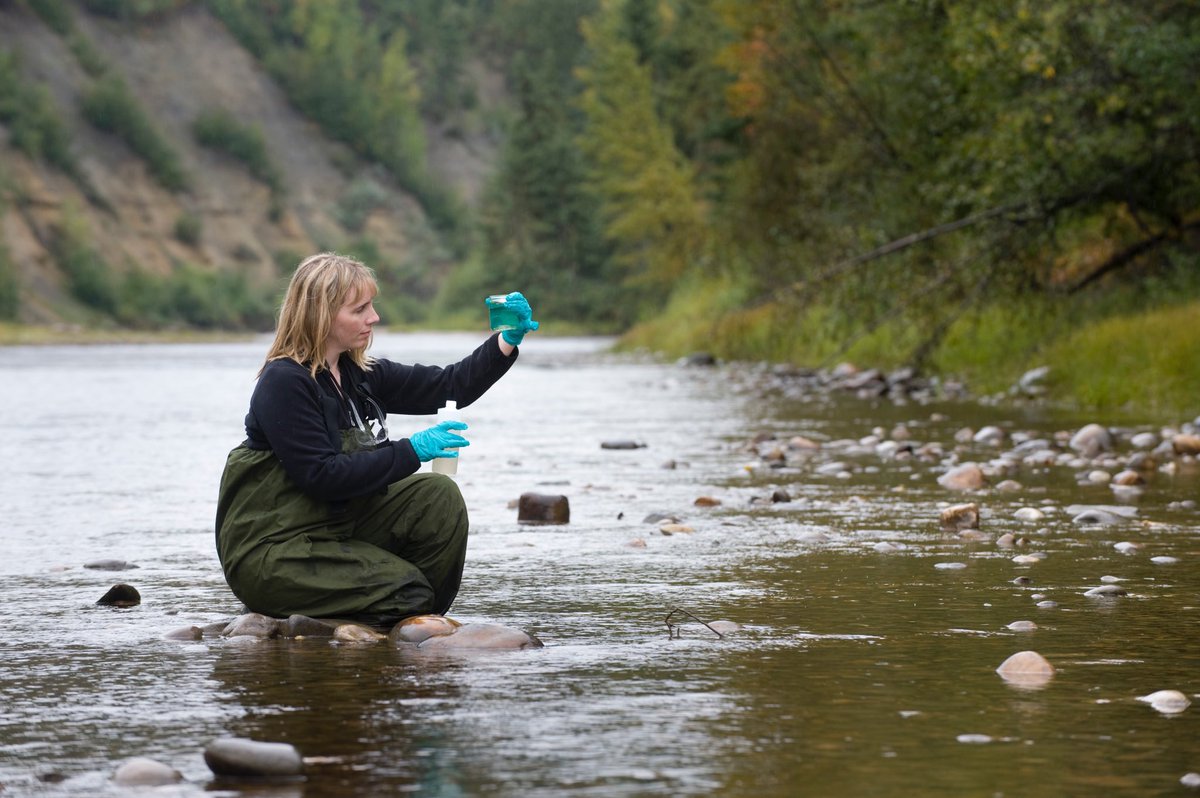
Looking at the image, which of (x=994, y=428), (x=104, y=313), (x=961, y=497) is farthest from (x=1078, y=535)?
(x=104, y=313)

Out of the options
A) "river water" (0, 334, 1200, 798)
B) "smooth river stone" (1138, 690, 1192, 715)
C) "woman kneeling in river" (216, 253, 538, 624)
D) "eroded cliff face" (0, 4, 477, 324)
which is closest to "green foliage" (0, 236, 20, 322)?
"eroded cliff face" (0, 4, 477, 324)

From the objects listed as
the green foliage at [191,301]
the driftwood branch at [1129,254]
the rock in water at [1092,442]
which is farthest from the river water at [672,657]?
the green foliage at [191,301]

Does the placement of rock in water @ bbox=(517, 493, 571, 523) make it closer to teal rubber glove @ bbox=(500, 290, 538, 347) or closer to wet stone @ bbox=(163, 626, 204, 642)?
teal rubber glove @ bbox=(500, 290, 538, 347)

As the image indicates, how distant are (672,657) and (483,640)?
0.59 m

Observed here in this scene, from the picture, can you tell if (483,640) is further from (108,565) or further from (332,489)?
(108,565)

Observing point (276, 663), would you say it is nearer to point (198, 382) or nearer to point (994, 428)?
point (994, 428)

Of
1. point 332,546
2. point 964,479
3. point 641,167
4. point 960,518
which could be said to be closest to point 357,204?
point 641,167

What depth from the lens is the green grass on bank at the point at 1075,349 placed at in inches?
573

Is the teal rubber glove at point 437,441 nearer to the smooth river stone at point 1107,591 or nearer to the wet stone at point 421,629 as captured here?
the wet stone at point 421,629

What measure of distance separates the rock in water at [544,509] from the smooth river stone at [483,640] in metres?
3.28

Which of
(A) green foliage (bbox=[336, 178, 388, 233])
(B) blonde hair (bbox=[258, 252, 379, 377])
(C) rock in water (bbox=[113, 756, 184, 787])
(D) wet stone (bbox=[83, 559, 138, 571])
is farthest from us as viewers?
(A) green foliage (bbox=[336, 178, 388, 233])

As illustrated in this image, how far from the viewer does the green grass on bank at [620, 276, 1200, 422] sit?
14.6 m

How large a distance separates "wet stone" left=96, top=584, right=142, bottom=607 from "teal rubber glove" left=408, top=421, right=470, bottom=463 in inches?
52.9

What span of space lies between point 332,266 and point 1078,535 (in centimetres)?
360
